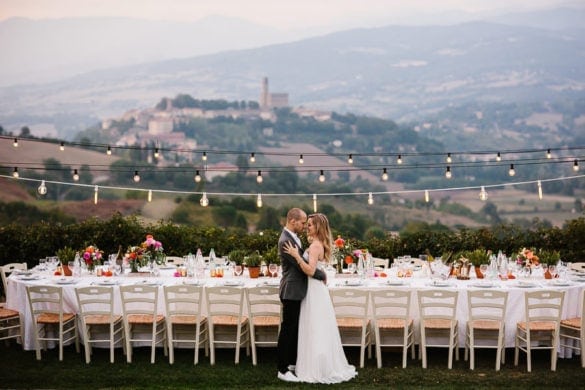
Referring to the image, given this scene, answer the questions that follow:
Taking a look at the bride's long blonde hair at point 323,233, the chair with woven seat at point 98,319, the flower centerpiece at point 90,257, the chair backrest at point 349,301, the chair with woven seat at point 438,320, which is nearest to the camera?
the bride's long blonde hair at point 323,233

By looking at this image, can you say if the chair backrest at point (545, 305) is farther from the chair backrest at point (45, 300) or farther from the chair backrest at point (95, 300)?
the chair backrest at point (45, 300)

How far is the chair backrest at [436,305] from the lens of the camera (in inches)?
314

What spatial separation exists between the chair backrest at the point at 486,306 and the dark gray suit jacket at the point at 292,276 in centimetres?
176

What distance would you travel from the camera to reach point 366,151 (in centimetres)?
4988

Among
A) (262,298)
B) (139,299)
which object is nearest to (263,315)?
(262,298)

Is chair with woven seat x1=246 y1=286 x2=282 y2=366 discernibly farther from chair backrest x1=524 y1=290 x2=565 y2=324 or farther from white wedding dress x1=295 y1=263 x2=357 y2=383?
chair backrest x1=524 y1=290 x2=565 y2=324

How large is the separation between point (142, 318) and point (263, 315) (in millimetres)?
1411

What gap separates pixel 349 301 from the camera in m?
8.14

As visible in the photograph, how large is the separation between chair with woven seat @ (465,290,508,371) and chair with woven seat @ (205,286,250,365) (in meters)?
2.45

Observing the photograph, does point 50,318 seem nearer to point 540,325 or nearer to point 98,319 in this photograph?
point 98,319

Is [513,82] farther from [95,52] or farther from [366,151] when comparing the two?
[95,52]

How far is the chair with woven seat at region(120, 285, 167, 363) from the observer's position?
8.16 m

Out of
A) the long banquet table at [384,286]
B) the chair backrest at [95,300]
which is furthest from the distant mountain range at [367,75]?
the chair backrest at [95,300]

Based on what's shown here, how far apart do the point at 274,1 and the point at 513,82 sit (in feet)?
79.0
